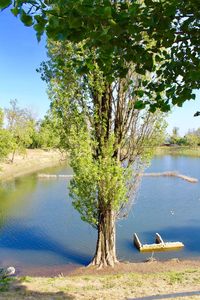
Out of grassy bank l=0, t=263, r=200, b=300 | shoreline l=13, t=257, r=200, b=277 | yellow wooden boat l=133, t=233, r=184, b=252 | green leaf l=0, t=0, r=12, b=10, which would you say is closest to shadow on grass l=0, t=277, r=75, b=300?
grassy bank l=0, t=263, r=200, b=300

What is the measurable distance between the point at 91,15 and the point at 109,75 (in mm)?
1143

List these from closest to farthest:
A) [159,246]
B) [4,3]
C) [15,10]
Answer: [4,3] < [15,10] < [159,246]

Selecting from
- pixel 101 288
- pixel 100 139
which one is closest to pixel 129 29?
pixel 101 288

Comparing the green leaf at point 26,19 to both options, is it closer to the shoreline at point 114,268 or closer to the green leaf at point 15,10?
the green leaf at point 15,10

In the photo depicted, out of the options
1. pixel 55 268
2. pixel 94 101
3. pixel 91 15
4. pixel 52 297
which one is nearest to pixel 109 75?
pixel 91 15

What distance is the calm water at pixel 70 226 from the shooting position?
17000 millimetres

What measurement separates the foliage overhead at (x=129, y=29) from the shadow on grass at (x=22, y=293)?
5.25 metres

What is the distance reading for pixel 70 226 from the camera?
21.5 meters

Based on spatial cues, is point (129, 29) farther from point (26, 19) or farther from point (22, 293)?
point (22, 293)

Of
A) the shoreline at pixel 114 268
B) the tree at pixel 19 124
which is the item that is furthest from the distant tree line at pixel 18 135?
the shoreline at pixel 114 268

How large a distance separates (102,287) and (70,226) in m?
12.5

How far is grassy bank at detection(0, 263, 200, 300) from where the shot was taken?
7527 millimetres

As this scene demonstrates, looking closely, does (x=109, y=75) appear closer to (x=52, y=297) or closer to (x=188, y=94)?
(x=188, y=94)

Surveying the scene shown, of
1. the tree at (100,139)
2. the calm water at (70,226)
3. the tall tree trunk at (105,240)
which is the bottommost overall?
the calm water at (70,226)
